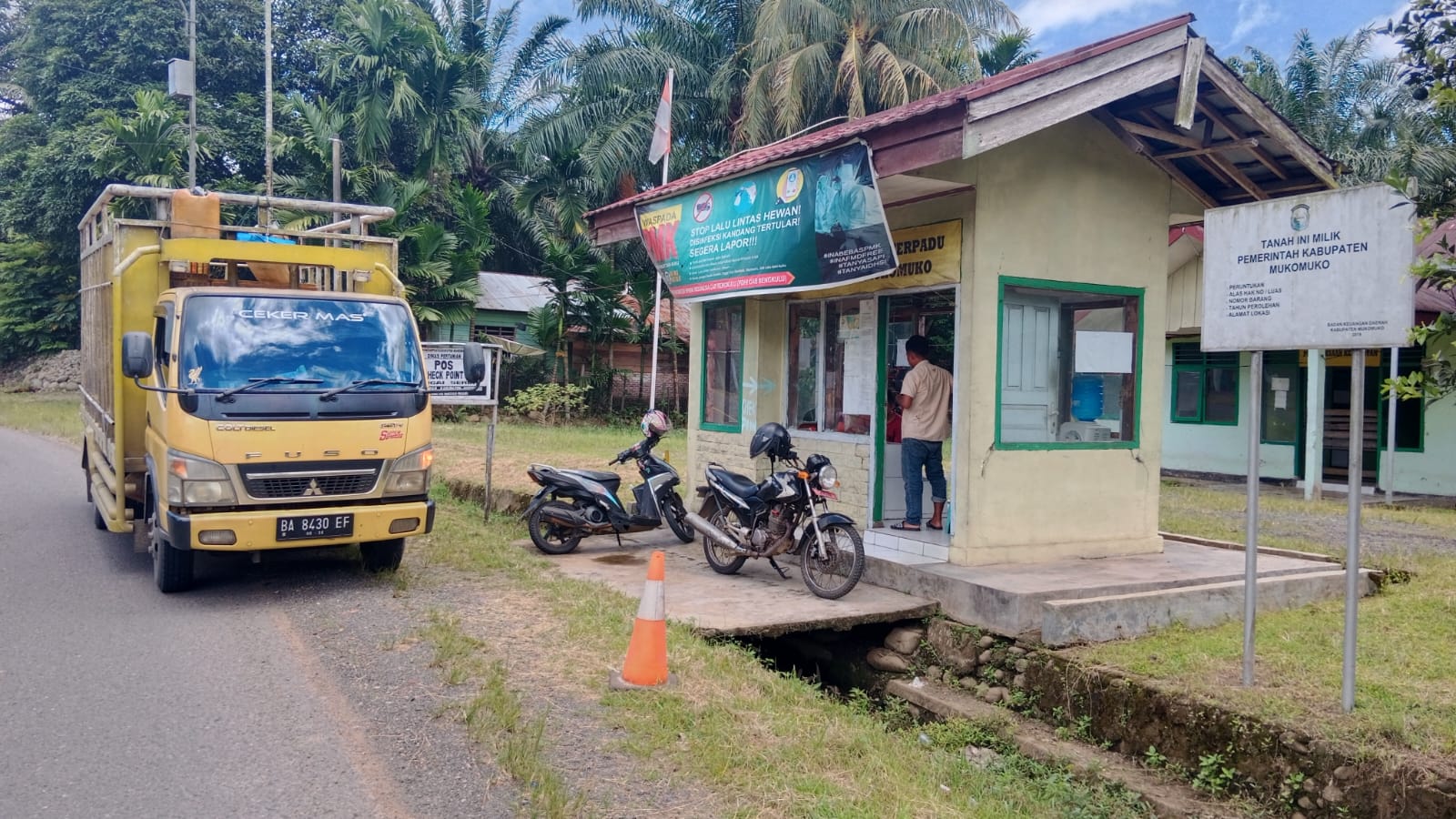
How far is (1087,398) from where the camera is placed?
8586 mm

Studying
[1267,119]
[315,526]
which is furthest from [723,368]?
[1267,119]

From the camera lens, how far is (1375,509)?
44.9ft

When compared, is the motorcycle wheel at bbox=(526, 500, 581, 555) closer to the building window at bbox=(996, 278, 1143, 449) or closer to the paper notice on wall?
the building window at bbox=(996, 278, 1143, 449)

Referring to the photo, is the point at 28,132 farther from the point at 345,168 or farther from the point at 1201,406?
the point at 1201,406

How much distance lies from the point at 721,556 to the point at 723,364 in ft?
8.05

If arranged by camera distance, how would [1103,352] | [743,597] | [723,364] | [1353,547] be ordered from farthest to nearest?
[723,364]
[1103,352]
[743,597]
[1353,547]

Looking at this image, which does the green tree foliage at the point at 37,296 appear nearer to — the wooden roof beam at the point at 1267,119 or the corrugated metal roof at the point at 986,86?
the corrugated metal roof at the point at 986,86

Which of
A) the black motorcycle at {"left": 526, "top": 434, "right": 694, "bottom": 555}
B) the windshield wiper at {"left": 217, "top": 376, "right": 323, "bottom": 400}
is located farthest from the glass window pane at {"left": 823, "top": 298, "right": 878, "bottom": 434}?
the windshield wiper at {"left": 217, "top": 376, "right": 323, "bottom": 400}

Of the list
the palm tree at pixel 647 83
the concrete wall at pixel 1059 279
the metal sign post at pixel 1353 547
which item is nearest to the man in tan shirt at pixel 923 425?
the concrete wall at pixel 1059 279

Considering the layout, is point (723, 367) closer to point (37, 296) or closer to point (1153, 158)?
point (1153, 158)

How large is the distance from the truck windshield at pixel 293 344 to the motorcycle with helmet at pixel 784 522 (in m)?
2.76

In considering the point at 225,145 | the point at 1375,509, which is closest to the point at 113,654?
the point at 1375,509

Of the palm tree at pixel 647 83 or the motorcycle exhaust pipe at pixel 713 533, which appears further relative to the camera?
the palm tree at pixel 647 83

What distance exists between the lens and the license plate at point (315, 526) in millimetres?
7281
